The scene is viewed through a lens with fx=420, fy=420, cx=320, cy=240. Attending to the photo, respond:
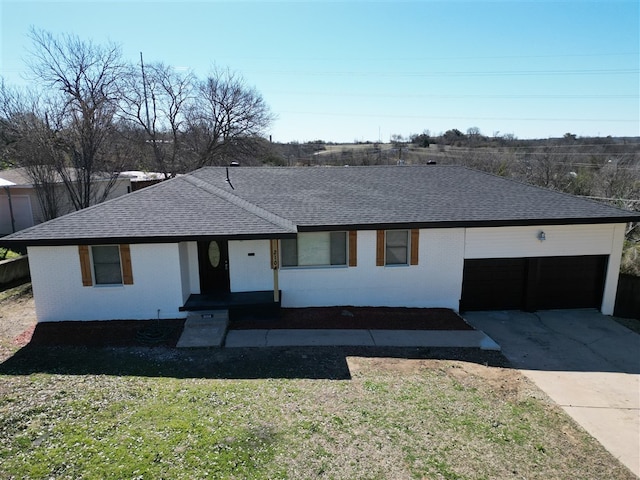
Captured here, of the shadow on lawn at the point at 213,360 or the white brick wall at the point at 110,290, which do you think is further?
the white brick wall at the point at 110,290

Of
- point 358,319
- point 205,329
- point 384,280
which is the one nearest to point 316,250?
point 384,280

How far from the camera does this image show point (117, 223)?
10.9 m

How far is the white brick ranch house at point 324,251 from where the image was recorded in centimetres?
1073

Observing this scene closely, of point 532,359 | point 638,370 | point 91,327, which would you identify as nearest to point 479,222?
point 532,359

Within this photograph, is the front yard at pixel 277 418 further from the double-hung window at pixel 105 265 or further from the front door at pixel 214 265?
the front door at pixel 214 265

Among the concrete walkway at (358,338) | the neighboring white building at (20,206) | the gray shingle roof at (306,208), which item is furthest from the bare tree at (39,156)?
the concrete walkway at (358,338)

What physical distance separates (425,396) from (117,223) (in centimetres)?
857

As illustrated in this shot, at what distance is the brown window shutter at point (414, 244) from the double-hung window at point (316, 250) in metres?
1.94

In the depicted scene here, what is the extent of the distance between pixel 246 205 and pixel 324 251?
2.70 meters

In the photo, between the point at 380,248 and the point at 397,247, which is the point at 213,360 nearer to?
the point at 380,248

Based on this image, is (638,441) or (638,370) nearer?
(638,441)

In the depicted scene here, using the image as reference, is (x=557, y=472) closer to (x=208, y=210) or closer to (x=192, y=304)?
(x=192, y=304)

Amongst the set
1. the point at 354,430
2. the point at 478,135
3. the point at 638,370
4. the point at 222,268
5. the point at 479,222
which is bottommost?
the point at 638,370

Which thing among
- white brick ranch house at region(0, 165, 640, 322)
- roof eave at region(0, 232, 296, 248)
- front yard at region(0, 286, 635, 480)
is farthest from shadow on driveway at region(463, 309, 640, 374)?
roof eave at region(0, 232, 296, 248)
